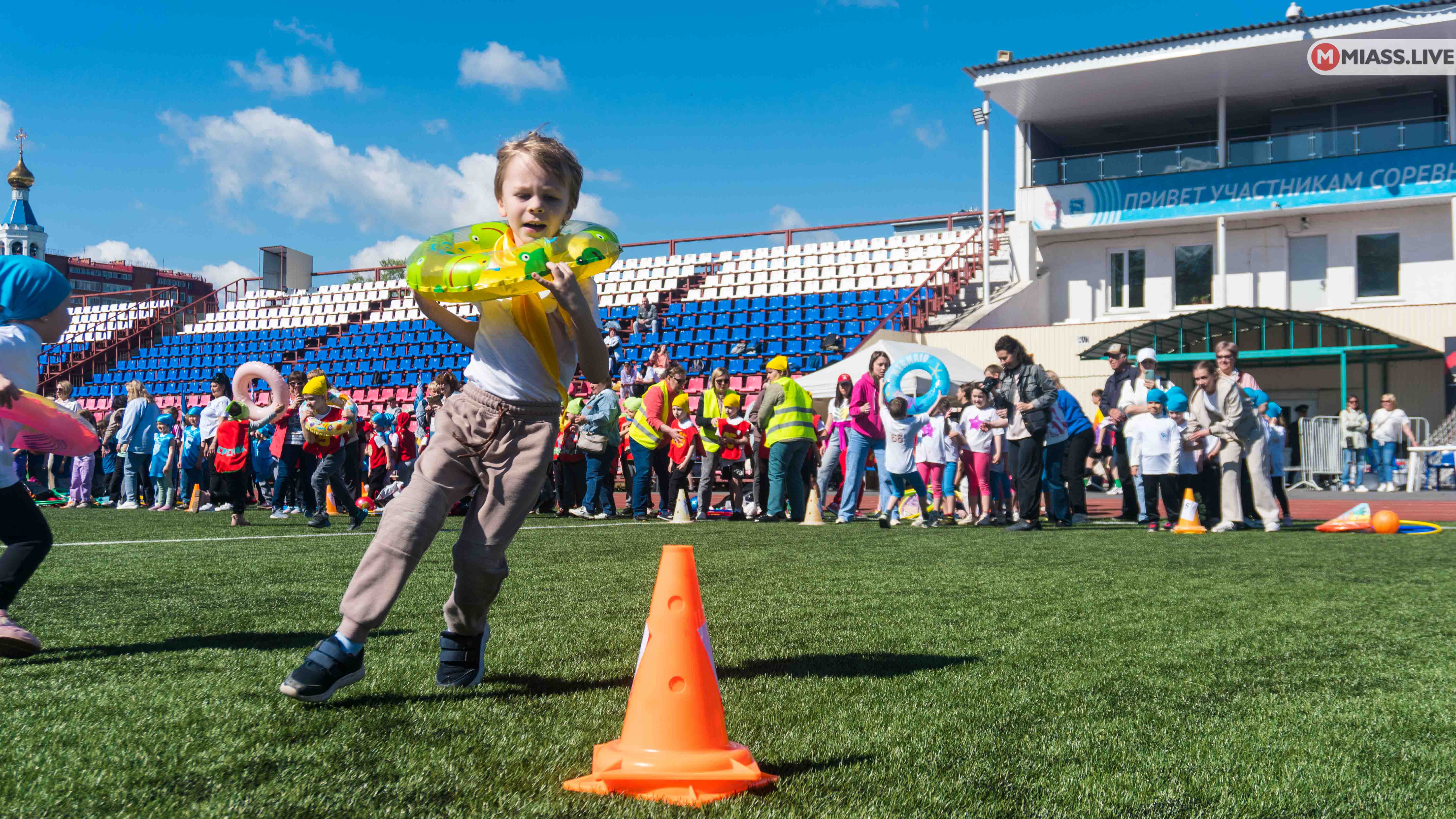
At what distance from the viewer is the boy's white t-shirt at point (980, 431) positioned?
37.3 feet

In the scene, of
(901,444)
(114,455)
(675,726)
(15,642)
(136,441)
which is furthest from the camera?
(114,455)

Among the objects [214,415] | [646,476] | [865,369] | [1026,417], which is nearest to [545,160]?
[1026,417]

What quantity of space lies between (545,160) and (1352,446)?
1908 cm

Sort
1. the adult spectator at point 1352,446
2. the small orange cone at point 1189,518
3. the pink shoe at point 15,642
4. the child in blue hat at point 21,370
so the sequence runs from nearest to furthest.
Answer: the pink shoe at point 15,642 < the child in blue hat at point 21,370 < the small orange cone at point 1189,518 < the adult spectator at point 1352,446

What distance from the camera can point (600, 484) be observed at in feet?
42.6

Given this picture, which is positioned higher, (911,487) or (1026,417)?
(1026,417)

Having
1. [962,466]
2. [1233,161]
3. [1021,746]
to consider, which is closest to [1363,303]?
[1233,161]

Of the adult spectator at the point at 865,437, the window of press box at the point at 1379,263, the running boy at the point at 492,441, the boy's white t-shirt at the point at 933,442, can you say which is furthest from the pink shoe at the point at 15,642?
the window of press box at the point at 1379,263

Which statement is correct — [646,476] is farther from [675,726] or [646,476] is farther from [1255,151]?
[1255,151]

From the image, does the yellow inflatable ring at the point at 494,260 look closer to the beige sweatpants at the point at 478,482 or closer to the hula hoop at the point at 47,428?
the beige sweatpants at the point at 478,482

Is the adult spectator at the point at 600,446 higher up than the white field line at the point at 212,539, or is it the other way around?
the adult spectator at the point at 600,446

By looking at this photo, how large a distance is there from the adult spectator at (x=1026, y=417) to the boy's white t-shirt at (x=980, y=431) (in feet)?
2.82

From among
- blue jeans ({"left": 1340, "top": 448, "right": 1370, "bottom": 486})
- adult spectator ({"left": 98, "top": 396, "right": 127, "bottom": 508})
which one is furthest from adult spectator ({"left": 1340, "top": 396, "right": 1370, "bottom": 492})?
adult spectator ({"left": 98, "top": 396, "right": 127, "bottom": 508})

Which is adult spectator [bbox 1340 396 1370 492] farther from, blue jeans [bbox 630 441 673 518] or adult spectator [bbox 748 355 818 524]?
blue jeans [bbox 630 441 673 518]
